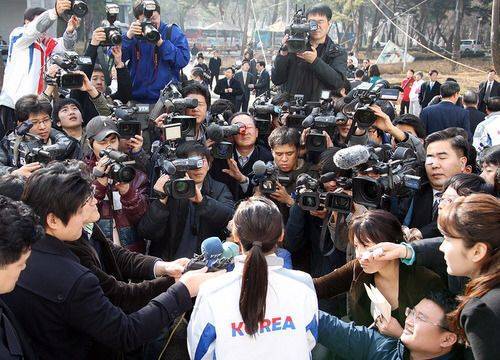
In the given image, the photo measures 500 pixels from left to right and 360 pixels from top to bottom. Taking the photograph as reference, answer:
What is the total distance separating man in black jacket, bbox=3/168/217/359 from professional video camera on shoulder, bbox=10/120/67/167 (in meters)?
1.20

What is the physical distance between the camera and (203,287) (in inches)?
83.7

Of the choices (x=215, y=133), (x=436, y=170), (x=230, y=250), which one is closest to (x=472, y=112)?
(x=436, y=170)

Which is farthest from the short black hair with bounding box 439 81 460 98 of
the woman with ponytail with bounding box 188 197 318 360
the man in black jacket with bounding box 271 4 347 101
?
the woman with ponytail with bounding box 188 197 318 360

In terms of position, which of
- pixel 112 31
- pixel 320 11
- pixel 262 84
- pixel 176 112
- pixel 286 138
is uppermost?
pixel 320 11

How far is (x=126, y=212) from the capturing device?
367 centimetres

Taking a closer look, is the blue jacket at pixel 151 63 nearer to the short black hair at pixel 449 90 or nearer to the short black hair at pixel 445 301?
the short black hair at pixel 449 90

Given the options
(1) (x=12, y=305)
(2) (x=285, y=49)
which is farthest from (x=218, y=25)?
(1) (x=12, y=305)

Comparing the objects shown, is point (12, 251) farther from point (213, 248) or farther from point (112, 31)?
point (112, 31)

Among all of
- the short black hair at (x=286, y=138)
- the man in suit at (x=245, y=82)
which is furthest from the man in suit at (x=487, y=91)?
the short black hair at (x=286, y=138)

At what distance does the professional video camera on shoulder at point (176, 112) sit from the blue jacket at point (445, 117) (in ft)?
10.8

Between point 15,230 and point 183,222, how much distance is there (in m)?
1.72

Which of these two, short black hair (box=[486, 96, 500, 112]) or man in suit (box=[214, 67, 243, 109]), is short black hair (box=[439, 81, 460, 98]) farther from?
man in suit (box=[214, 67, 243, 109])

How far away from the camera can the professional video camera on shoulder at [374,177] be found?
9.54 feet

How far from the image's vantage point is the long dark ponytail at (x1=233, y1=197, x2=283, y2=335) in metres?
1.99
